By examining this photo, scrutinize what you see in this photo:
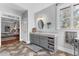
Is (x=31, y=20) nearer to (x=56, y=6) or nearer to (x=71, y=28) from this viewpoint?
(x=56, y=6)

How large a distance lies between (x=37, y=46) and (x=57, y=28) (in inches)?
20.5

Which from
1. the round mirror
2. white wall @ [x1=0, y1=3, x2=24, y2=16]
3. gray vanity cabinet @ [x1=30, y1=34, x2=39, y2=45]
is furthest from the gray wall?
white wall @ [x1=0, y1=3, x2=24, y2=16]

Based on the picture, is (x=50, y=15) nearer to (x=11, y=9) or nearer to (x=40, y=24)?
(x=40, y=24)

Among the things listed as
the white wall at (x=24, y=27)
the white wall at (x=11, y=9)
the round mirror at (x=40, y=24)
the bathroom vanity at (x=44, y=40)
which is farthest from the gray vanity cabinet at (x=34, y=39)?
the white wall at (x=11, y=9)

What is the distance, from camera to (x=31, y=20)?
6.23 ft

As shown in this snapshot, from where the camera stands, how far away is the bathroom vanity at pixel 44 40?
5.95 feet

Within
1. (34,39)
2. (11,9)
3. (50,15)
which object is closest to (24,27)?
(34,39)

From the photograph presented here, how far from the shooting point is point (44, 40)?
73.6 inches

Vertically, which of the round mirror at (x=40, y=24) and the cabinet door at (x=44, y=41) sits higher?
the round mirror at (x=40, y=24)

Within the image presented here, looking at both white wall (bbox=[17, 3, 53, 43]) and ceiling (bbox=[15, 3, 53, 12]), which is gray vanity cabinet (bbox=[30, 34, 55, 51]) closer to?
white wall (bbox=[17, 3, 53, 43])

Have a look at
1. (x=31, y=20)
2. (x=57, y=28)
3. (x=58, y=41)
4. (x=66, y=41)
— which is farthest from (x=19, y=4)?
(x=66, y=41)

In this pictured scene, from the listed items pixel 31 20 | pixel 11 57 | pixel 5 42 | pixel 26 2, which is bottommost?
pixel 11 57

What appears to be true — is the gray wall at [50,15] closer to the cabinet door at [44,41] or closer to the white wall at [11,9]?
the cabinet door at [44,41]

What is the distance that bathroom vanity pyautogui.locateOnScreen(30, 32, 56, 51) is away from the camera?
181 centimetres
